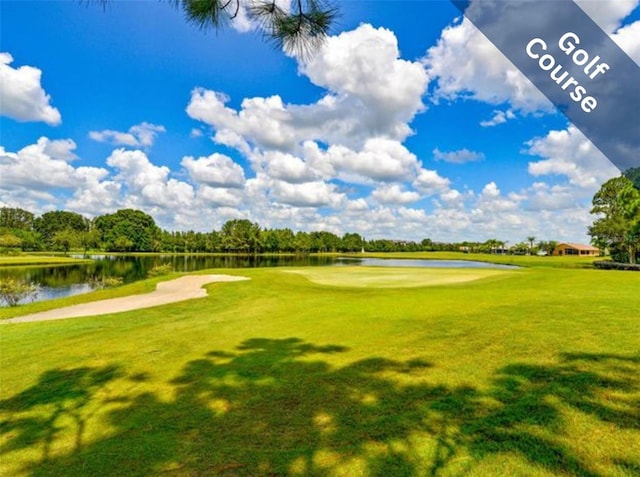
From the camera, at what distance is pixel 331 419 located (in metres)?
3.93

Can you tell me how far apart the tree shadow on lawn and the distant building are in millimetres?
122502

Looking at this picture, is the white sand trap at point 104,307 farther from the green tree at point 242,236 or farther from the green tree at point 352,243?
the green tree at point 352,243

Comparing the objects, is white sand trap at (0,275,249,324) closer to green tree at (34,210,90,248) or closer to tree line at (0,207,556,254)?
tree line at (0,207,556,254)

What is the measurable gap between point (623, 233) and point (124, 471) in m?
54.6

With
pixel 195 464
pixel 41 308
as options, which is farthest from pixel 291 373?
pixel 41 308

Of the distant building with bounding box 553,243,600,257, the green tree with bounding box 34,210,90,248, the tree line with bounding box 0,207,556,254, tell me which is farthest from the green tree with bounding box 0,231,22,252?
the distant building with bounding box 553,243,600,257

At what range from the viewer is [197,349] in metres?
7.25

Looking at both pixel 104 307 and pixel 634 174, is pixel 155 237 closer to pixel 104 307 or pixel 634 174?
pixel 104 307

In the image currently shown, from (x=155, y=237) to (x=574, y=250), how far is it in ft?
432

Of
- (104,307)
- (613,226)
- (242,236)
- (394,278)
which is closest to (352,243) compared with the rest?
(242,236)

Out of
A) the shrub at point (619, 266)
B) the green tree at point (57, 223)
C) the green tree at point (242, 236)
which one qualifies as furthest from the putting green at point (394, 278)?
the green tree at point (57, 223)

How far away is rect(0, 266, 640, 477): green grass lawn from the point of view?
10.4ft

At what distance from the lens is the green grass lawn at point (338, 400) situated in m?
3.17

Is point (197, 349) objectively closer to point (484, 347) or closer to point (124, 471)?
point (124, 471)
